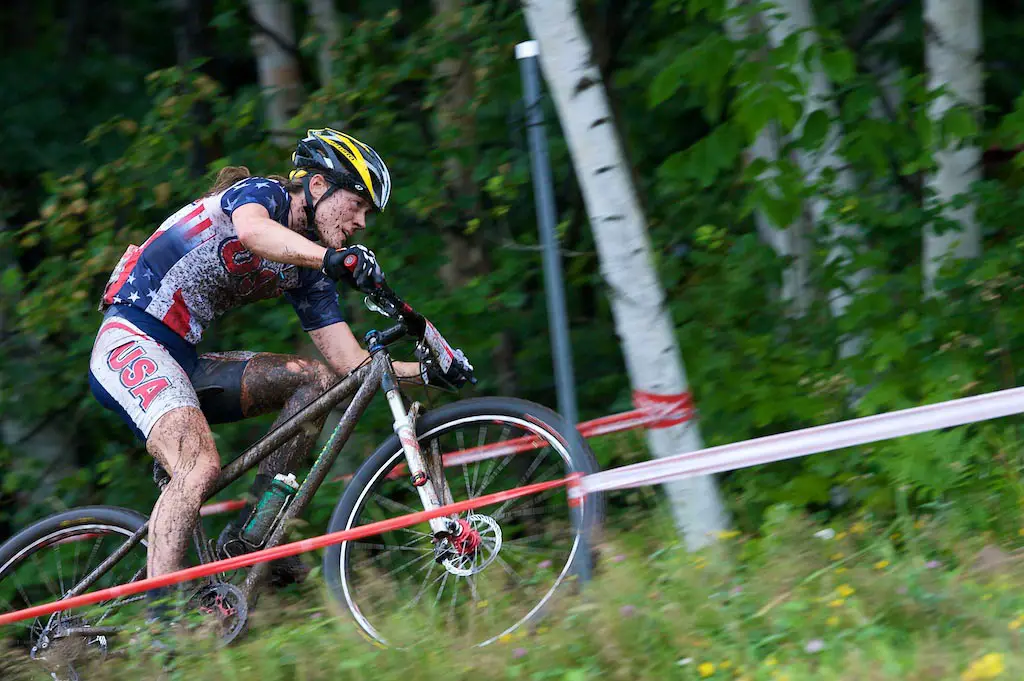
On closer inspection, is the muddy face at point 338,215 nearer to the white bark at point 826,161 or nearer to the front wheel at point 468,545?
the front wheel at point 468,545

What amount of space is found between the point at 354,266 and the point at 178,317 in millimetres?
917

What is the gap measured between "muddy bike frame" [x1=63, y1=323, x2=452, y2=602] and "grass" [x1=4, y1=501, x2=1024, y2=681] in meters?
0.34

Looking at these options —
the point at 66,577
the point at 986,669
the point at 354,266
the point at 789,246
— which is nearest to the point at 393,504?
the point at 354,266

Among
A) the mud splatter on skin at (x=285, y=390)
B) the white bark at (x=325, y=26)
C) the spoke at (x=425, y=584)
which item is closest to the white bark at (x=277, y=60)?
the white bark at (x=325, y=26)

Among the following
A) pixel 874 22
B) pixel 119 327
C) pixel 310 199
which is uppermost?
pixel 874 22

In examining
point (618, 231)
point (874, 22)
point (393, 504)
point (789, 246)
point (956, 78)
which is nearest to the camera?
point (618, 231)

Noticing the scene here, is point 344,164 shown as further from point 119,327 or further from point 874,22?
point 874,22

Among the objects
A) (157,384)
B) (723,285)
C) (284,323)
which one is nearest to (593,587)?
(157,384)

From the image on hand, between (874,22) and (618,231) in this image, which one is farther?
(874,22)

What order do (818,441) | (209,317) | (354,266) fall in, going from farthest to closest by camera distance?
(209,317) → (354,266) → (818,441)

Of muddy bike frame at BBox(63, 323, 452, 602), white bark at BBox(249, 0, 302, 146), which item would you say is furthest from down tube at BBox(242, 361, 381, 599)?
white bark at BBox(249, 0, 302, 146)

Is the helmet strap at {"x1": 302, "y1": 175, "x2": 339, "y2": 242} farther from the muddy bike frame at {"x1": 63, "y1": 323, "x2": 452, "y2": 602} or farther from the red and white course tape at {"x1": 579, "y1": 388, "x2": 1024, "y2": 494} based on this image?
the red and white course tape at {"x1": 579, "y1": 388, "x2": 1024, "y2": 494}

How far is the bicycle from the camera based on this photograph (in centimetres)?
428

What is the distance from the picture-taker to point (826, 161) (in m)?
6.27
